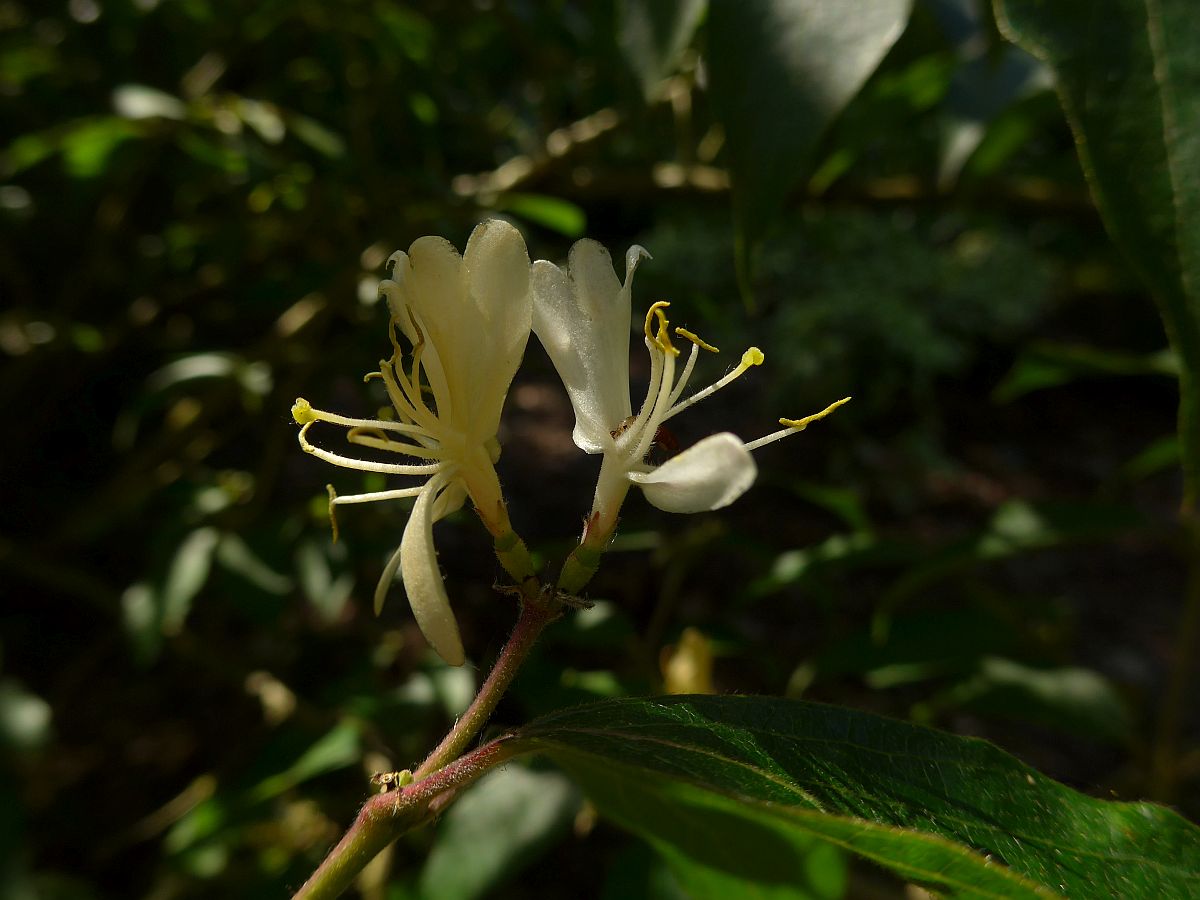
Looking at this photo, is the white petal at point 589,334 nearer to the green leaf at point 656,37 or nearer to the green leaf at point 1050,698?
the green leaf at point 656,37

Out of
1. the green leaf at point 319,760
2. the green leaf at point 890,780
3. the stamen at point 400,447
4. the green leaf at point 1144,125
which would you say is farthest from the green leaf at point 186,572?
the green leaf at point 1144,125

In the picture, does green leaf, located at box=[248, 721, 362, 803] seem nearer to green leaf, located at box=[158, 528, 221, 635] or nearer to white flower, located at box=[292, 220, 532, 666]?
green leaf, located at box=[158, 528, 221, 635]

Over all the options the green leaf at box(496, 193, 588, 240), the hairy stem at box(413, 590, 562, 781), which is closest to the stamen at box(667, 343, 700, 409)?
the hairy stem at box(413, 590, 562, 781)

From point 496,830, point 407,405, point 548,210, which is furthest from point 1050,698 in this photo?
point 407,405

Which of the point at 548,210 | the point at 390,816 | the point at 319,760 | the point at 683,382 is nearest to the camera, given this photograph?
the point at 390,816

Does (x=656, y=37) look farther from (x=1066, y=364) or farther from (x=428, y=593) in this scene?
(x=1066, y=364)

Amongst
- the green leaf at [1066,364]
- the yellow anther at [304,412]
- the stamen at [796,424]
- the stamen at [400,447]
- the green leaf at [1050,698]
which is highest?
the yellow anther at [304,412]
